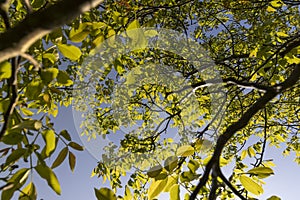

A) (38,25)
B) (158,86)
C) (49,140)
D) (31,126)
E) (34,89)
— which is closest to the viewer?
(38,25)

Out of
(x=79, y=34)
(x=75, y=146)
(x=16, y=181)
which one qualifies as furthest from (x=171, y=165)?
(x=79, y=34)

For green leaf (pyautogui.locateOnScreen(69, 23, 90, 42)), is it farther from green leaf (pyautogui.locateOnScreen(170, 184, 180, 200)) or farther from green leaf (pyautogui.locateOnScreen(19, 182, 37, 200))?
green leaf (pyautogui.locateOnScreen(170, 184, 180, 200))

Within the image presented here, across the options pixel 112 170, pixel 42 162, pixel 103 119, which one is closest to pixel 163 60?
pixel 103 119

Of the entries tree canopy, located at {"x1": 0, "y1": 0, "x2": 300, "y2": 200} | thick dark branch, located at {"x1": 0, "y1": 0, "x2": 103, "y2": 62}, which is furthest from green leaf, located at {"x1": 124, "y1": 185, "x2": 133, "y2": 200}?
thick dark branch, located at {"x1": 0, "y1": 0, "x2": 103, "y2": 62}

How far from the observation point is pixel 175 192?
1.50m

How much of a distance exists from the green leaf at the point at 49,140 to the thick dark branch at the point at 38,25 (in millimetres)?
716

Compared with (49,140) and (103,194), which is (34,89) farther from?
(103,194)

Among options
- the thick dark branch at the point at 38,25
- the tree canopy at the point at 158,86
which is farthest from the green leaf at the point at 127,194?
the thick dark branch at the point at 38,25

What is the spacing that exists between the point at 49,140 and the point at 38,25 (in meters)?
0.79

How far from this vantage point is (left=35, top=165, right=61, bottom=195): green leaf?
1138mm

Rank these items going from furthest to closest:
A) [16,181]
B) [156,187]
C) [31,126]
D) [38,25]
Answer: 1. [156,187]
2. [16,181]
3. [31,126]
4. [38,25]

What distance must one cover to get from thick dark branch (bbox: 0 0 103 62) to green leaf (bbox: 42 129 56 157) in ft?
2.35

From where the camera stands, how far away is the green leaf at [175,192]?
1480mm

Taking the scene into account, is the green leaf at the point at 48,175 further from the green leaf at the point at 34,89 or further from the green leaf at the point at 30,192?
the green leaf at the point at 34,89
